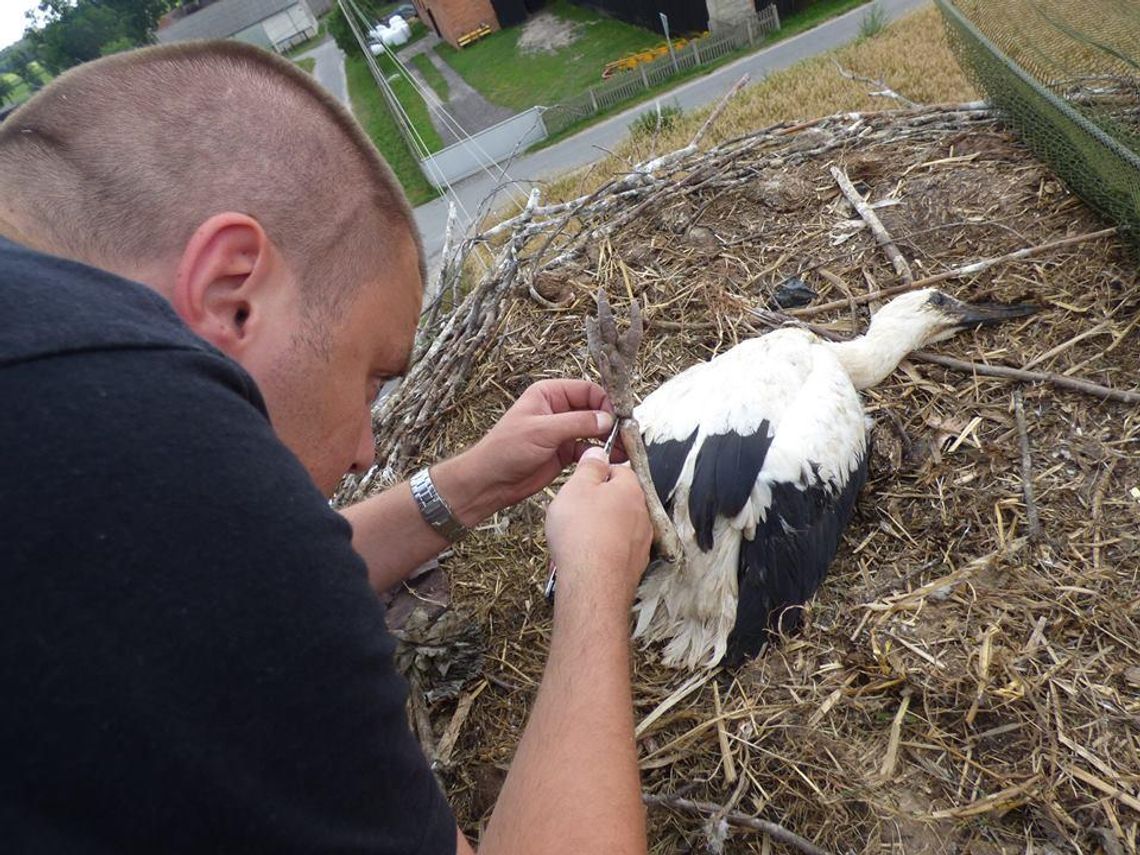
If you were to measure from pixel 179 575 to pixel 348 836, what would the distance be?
316 millimetres

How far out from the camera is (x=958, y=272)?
2.86 m

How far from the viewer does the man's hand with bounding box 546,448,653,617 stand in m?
1.33

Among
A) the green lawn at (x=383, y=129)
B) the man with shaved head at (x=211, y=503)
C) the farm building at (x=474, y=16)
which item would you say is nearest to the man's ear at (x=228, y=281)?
the man with shaved head at (x=211, y=503)

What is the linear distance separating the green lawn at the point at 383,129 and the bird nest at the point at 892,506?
326 inches

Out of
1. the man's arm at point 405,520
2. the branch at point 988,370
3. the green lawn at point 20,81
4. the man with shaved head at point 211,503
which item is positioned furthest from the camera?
the green lawn at point 20,81

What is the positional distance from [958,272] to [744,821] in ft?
7.30

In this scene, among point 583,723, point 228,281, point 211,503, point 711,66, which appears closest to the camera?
point 211,503

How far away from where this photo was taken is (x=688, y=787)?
1822mm

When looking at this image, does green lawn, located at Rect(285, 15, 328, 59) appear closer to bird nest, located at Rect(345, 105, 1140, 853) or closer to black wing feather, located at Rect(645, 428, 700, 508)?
bird nest, located at Rect(345, 105, 1140, 853)

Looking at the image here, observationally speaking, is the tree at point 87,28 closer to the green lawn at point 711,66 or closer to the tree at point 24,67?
the tree at point 24,67

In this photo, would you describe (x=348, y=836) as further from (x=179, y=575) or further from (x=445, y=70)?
(x=445, y=70)

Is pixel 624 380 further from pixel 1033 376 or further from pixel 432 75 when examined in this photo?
pixel 432 75

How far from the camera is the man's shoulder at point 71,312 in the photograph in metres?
0.64

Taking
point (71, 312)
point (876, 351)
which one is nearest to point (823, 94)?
point (876, 351)
